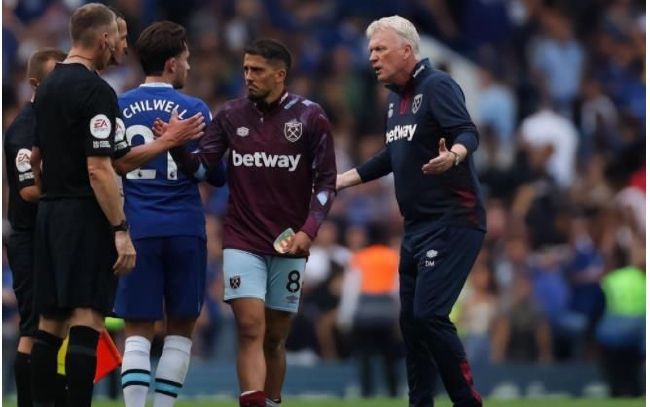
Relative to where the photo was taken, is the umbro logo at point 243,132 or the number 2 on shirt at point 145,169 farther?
the umbro logo at point 243,132

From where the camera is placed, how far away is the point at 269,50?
1115 cm

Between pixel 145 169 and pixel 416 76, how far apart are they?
1.72 m

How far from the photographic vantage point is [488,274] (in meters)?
19.5

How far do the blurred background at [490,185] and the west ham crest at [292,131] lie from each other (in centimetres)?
690

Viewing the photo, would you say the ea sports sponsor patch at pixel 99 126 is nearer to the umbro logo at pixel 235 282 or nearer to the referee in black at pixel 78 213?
the referee in black at pixel 78 213

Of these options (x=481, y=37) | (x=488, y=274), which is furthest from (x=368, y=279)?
A: (x=481, y=37)

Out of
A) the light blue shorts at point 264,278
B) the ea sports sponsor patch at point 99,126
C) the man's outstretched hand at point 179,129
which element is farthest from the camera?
the light blue shorts at point 264,278

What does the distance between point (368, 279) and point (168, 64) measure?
7732 mm

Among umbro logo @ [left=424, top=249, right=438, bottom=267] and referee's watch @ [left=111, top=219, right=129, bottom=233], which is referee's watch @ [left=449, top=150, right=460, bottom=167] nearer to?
umbro logo @ [left=424, top=249, right=438, bottom=267]

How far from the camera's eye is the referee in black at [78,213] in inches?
397

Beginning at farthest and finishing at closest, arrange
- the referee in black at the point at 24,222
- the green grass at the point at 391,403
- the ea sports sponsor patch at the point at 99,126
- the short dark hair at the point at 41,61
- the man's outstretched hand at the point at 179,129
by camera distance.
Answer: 1. the green grass at the point at 391,403
2. the short dark hair at the point at 41,61
3. the referee in black at the point at 24,222
4. the man's outstretched hand at the point at 179,129
5. the ea sports sponsor patch at the point at 99,126

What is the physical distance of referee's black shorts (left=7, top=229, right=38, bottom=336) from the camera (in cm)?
1145

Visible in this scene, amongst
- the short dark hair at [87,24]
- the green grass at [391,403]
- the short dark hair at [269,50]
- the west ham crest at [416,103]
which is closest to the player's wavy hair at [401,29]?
the west ham crest at [416,103]

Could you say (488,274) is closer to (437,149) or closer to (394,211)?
(394,211)
